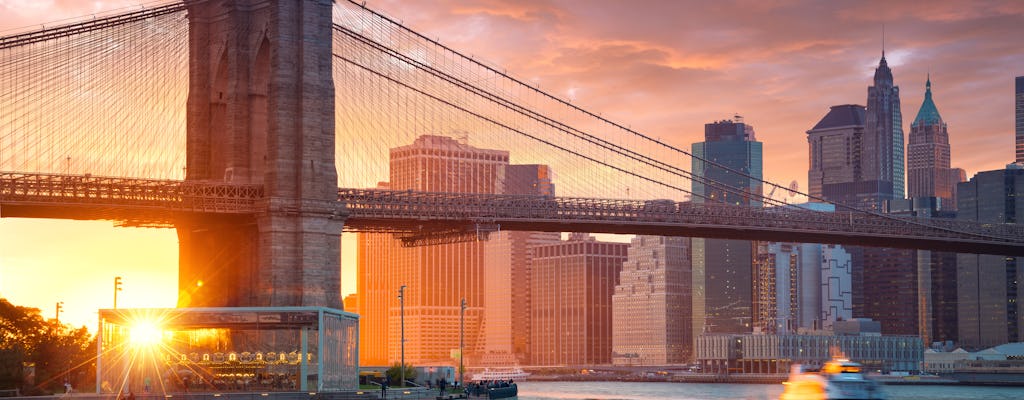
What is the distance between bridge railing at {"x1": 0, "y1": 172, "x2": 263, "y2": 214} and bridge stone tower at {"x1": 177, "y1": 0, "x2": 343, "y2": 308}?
5.63 ft

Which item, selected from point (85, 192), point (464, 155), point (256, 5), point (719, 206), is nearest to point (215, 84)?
point (256, 5)

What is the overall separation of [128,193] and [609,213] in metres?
35.4

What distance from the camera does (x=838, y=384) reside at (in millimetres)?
67438

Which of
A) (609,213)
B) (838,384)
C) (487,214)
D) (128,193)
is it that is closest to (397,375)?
(487,214)

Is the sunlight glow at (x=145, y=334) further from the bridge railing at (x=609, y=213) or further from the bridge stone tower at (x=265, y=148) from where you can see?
the bridge railing at (x=609, y=213)

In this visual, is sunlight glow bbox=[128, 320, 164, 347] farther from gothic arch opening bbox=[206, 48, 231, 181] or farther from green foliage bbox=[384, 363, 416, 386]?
green foliage bbox=[384, 363, 416, 386]

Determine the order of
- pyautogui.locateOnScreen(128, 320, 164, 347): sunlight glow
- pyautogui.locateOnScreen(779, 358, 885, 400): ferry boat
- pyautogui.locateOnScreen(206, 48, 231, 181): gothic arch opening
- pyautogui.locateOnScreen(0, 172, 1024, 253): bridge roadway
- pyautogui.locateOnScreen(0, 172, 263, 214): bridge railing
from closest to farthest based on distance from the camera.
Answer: pyautogui.locateOnScreen(779, 358, 885, 400): ferry boat, pyautogui.locateOnScreen(128, 320, 164, 347): sunlight glow, pyautogui.locateOnScreen(0, 172, 263, 214): bridge railing, pyautogui.locateOnScreen(0, 172, 1024, 253): bridge roadway, pyautogui.locateOnScreen(206, 48, 231, 181): gothic arch opening

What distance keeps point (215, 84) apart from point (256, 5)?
5223 millimetres

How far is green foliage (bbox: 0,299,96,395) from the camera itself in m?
89.4

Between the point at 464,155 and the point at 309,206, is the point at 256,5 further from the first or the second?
the point at 464,155

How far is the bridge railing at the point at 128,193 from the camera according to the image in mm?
84125

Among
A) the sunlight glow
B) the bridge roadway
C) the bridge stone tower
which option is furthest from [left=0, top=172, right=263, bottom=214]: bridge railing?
the sunlight glow

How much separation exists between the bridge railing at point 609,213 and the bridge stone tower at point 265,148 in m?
4.41

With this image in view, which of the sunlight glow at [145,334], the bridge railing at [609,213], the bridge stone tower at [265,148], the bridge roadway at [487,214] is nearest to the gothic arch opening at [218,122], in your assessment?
the bridge stone tower at [265,148]
